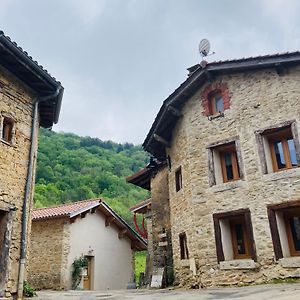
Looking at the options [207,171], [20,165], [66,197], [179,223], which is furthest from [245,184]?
[66,197]

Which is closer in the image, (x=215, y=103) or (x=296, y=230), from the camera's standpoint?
(x=296, y=230)

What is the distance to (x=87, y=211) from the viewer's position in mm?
18219

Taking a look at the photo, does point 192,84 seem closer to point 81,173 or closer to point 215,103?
point 215,103

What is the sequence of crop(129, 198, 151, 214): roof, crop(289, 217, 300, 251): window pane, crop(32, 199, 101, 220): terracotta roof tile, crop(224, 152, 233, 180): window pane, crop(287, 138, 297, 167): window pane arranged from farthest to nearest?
crop(129, 198, 151, 214): roof, crop(32, 199, 101, 220): terracotta roof tile, crop(224, 152, 233, 180): window pane, crop(287, 138, 297, 167): window pane, crop(289, 217, 300, 251): window pane

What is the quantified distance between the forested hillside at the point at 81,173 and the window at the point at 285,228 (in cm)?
3435

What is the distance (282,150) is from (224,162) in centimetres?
178

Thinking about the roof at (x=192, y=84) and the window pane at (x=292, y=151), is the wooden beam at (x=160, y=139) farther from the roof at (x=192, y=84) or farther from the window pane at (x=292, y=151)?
the window pane at (x=292, y=151)

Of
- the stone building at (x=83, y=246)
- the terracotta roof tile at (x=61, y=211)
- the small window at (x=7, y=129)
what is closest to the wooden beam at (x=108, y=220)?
the stone building at (x=83, y=246)

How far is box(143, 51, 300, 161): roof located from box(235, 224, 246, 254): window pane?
430 centimetres

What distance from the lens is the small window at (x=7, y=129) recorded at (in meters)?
9.16

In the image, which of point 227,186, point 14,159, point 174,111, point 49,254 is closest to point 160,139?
point 174,111

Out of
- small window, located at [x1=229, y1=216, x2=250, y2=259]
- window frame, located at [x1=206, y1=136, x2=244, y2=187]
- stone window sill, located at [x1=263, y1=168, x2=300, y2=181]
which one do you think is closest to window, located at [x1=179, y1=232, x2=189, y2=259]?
small window, located at [x1=229, y1=216, x2=250, y2=259]

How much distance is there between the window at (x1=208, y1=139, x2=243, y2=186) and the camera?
11.0 meters

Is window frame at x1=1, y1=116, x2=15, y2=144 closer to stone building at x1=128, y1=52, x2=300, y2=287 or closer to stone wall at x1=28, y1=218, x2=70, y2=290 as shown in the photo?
stone building at x1=128, y1=52, x2=300, y2=287
